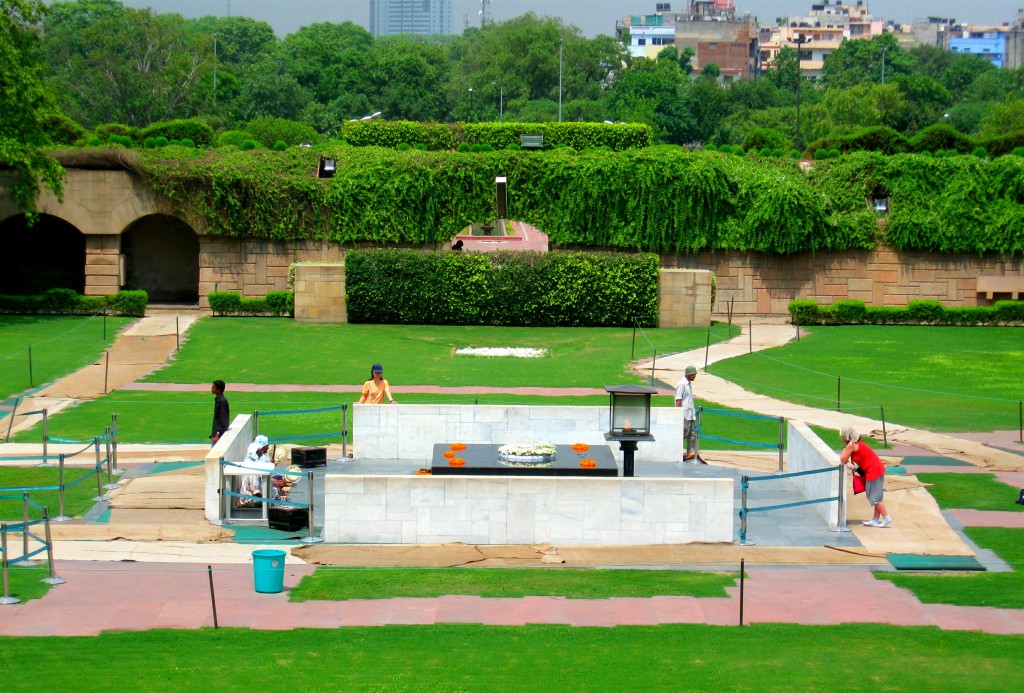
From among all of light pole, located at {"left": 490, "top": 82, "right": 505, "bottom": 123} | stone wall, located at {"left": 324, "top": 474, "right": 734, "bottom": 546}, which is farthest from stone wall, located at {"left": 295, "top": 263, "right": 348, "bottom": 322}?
light pole, located at {"left": 490, "top": 82, "right": 505, "bottom": 123}

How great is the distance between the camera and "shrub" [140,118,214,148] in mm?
49250

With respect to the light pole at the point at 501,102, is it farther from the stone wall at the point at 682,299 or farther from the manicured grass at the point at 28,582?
the manicured grass at the point at 28,582

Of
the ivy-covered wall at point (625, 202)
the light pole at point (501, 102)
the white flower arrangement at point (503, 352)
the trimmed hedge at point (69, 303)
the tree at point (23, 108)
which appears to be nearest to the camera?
the white flower arrangement at point (503, 352)

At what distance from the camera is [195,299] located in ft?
159

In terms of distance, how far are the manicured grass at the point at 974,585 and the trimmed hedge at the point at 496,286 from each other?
81.2ft

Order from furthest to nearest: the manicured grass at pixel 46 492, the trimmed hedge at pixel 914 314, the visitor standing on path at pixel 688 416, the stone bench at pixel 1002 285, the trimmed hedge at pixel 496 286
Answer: the stone bench at pixel 1002 285, the trimmed hedge at pixel 914 314, the trimmed hedge at pixel 496 286, the visitor standing on path at pixel 688 416, the manicured grass at pixel 46 492

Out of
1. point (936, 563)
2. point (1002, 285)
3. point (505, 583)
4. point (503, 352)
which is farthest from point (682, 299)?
point (505, 583)

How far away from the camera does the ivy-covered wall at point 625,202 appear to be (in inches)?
1761

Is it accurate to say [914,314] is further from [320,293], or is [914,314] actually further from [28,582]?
[28,582]

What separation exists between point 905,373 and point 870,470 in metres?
16.2

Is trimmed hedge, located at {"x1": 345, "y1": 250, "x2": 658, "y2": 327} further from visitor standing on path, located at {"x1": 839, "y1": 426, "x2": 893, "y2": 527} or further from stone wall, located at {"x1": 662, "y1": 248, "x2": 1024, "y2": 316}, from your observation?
visitor standing on path, located at {"x1": 839, "y1": 426, "x2": 893, "y2": 527}

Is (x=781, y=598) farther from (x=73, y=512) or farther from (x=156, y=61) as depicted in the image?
(x=156, y=61)

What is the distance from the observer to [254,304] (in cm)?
4256

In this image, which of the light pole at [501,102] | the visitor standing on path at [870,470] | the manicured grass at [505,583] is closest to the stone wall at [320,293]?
the visitor standing on path at [870,470]
